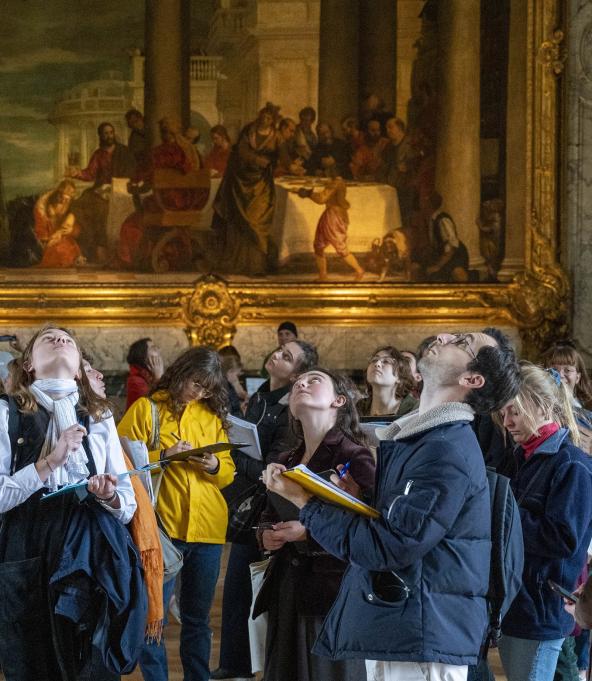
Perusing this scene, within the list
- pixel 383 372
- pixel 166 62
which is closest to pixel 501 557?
pixel 383 372

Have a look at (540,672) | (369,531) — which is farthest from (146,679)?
(369,531)

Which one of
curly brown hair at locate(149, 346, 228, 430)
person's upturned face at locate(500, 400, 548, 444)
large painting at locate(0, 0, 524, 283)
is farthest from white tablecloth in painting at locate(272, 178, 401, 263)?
person's upturned face at locate(500, 400, 548, 444)

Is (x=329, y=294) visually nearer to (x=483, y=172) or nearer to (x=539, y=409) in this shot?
(x=483, y=172)

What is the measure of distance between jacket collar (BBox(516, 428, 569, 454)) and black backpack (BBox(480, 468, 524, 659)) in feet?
2.65

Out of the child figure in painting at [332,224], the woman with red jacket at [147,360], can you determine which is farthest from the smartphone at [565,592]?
the child figure in painting at [332,224]

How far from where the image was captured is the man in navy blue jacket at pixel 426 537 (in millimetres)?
3262

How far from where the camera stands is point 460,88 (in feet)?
43.0

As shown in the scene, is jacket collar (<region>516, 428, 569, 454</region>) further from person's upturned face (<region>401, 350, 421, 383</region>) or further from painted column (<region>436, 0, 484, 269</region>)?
painted column (<region>436, 0, 484, 269</region>)

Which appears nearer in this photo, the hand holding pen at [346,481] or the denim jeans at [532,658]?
the hand holding pen at [346,481]

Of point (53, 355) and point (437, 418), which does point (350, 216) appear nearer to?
point (53, 355)

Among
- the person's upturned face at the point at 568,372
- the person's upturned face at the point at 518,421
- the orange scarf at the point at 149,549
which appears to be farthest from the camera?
the person's upturned face at the point at 568,372

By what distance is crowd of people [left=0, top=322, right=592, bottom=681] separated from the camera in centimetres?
331

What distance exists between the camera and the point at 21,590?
4.04 meters

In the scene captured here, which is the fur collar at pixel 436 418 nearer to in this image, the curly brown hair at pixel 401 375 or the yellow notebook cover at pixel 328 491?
the yellow notebook cover at pixel 328 491
